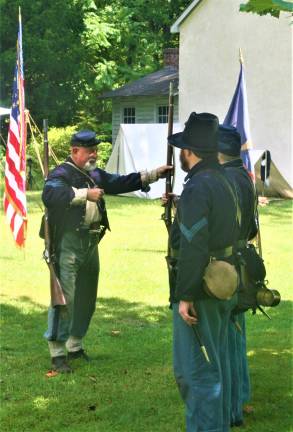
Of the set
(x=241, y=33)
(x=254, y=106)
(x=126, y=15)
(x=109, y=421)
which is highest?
(x=126, y=15)

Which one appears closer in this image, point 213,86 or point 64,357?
point 64,357

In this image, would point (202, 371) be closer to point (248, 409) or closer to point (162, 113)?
point (248, 409)

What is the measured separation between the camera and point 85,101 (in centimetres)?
3741

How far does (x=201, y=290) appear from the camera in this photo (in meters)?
4.48

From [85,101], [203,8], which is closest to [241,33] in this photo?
[203,8]

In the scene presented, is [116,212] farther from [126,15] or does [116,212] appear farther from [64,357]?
[126,15]

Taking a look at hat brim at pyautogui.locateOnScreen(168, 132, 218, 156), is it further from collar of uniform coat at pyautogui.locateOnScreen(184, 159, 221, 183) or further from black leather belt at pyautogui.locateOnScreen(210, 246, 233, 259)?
black leather belt at pyautogui.locateOnScreen(210, 246, 233, 259)

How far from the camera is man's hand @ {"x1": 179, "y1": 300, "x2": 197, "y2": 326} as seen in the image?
4.46 m

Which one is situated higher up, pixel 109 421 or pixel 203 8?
pixel 203 8

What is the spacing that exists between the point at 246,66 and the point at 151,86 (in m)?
7.01

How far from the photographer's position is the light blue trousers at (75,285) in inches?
261

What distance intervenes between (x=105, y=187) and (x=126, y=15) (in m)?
34.9

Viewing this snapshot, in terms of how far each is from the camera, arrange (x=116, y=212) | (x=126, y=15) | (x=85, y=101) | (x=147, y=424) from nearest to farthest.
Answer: (x=147, y=424)
(x=116, y=212)
(x=85, y=101)
(x=126, y=15)

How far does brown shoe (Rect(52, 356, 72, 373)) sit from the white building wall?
19.2 metres
